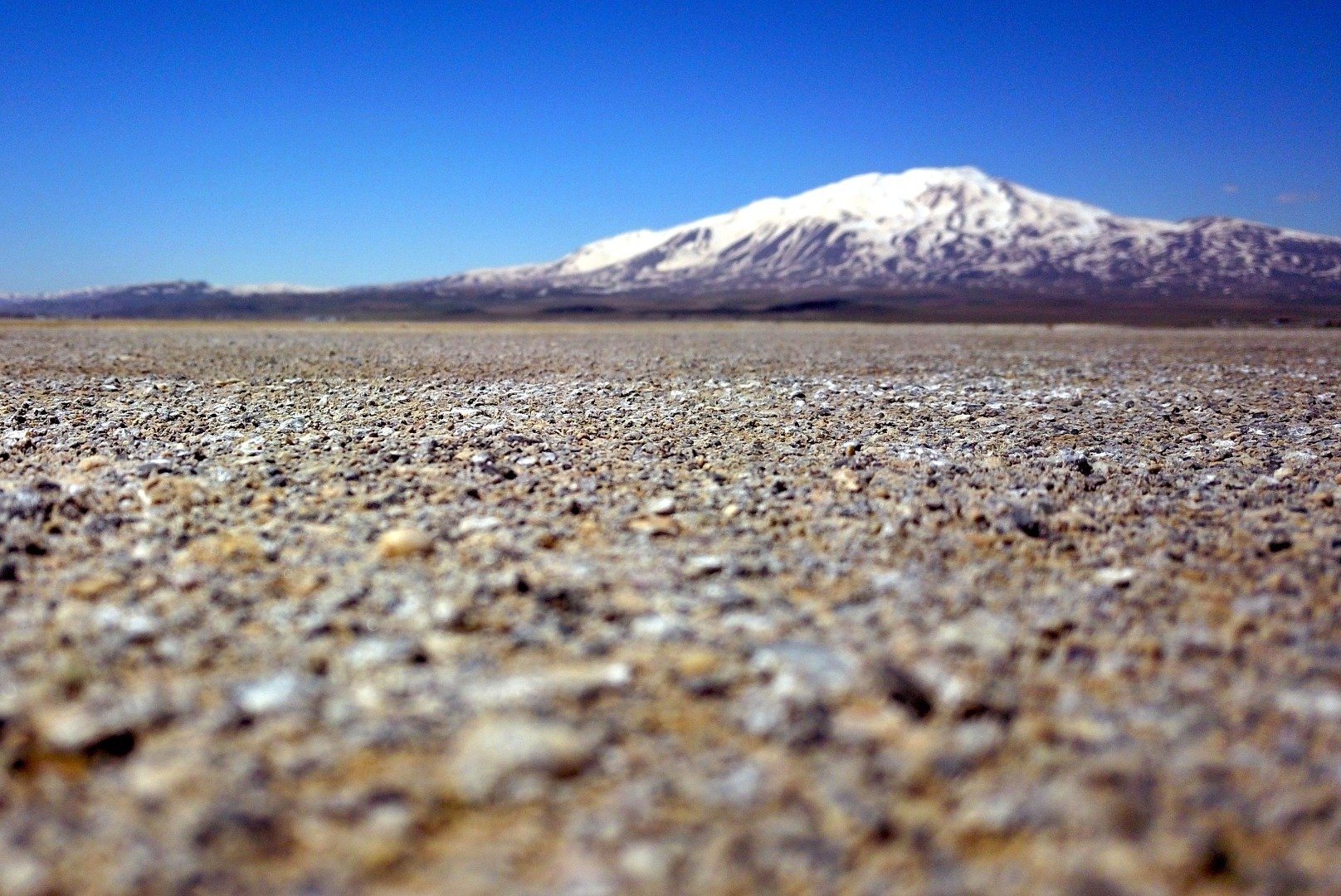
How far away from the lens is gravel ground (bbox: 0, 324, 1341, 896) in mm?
1946

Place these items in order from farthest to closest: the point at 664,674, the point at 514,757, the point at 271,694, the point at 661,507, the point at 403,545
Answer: the point at 661,507
the point at 403,545
the point at 664,674
the point at 271,694
the point at 514,757

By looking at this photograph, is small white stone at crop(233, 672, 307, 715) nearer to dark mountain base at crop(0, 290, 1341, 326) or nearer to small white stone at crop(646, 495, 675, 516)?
small white stone at crop(646, 495, 675, 516)

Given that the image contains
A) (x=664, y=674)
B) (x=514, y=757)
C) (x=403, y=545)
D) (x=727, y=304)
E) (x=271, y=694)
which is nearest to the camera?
(x=514, y=757)

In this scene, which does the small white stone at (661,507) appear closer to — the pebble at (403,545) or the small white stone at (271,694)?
the pebble at (403,545)

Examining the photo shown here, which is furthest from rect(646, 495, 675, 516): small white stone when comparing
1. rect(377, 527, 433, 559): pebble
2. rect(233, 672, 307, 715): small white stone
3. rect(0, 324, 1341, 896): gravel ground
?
rect(233, 672, 307, 715): small white stone

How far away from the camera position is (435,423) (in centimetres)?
782

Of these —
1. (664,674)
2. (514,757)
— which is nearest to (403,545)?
(664,674)

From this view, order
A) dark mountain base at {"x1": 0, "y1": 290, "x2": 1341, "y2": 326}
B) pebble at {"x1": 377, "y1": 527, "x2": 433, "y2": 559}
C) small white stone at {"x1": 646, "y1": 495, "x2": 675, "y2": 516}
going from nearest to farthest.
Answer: pebble at {"x1": 377, "y1": 527, "x2": 433, "y2": 559}, small white stone at {"x1": 646, "y1": 495, "x2": 675, "y2": 516}, dark mountain base at {"x1": 0, "y1": 290, "x2": 1341, "y2": 326}

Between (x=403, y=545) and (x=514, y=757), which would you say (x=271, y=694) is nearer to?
(x=514, y=757)

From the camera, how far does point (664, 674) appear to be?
8.83 feet

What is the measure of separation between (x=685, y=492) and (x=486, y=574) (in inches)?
69.8

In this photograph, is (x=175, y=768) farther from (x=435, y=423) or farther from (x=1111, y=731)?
(x=435, y=423)

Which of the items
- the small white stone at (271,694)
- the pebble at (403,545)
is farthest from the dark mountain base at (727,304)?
the small white stone at (271,694)

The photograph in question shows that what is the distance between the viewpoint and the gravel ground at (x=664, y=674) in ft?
6.39
